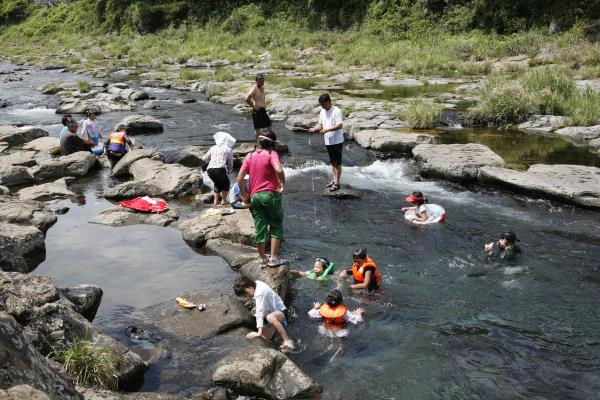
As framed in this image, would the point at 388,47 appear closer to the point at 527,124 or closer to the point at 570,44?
the point at 570,44

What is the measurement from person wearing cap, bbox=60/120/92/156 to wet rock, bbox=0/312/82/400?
498 inches

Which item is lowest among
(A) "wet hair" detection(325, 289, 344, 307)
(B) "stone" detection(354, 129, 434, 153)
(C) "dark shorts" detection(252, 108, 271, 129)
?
(B) "stone" detection(354, 129, 434, 153)

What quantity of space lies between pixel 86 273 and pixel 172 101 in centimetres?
1890

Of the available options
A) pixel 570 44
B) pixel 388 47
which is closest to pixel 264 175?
pixel 570 44

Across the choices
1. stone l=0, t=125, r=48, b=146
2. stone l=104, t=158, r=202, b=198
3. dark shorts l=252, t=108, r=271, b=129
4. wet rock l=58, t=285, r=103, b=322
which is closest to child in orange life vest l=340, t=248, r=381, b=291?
wet rock l=58, t=285, r=103, b=322

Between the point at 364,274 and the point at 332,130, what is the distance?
14.9ft

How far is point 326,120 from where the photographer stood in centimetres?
1215

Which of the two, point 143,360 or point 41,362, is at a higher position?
point 41,362

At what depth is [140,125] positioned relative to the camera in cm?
1995

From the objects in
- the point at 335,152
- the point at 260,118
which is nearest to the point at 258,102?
the point at 260,118

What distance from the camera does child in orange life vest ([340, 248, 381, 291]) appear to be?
833cm

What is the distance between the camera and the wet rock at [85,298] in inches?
294

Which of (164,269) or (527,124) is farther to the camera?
(527,124)

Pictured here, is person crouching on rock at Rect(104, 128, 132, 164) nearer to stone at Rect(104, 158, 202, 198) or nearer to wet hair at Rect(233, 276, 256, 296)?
stone at Rect(104, 158, 202, 198)
